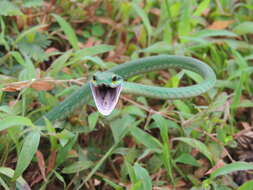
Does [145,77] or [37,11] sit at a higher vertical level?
[37,11]

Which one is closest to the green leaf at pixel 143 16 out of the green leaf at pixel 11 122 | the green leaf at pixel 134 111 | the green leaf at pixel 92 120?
the green leaf at pixel 134 111

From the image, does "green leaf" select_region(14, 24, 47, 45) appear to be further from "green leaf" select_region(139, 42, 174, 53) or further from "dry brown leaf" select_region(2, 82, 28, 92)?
"green leaf" select_region(139, 42, 174, 53)

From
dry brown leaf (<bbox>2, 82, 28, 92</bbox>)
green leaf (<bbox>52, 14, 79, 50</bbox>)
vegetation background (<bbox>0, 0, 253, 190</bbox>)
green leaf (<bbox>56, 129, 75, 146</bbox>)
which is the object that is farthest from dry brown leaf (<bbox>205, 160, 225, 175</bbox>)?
green leaf (<bbox>52, 14, 79, 50</bbox>)

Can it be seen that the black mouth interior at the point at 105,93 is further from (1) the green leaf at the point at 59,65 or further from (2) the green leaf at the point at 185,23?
(2) the green leaf at the point at 185,23

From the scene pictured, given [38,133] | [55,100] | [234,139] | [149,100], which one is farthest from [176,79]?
[38,133]

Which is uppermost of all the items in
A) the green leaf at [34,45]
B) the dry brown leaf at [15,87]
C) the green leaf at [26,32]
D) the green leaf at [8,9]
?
the green leaf at [8,9]

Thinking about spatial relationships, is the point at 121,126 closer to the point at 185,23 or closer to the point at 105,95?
the point at 105,95

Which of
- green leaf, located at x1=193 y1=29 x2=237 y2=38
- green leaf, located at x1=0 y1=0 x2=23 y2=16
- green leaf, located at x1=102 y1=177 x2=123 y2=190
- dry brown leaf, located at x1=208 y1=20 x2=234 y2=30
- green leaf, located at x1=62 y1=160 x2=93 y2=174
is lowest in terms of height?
green leaf, located at x1=102 y1=177 x2=123 y2=190

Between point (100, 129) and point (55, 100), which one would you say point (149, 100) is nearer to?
point (100, 129)
